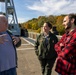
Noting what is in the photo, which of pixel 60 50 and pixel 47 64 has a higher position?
pixel 60 50

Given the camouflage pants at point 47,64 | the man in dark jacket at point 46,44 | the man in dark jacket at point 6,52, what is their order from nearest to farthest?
the man in dark jacket at point 6,52, the man in dark jacket at point 46,44, the camouflage pants at point 47,64

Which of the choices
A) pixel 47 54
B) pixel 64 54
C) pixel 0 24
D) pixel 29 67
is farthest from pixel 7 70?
pixel 29 67

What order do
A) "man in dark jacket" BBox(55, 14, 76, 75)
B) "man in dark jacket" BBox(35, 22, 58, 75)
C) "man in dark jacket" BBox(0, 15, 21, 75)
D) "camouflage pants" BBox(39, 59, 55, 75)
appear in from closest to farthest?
"man in dark jacket" BBox(55, 14, 76, 75) → "man in dark jacket" BBox(0, 15, 21, 75) → "man in dark jacket" BBox(35, 22, 58, 75) → "camouflage pants" BBox(39, 59, 55, 75)

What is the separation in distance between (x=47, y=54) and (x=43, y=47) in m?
0.19

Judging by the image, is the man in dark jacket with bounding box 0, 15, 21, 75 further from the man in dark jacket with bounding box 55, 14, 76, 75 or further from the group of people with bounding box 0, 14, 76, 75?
the man in dark jacket with bounding box 55, 14, 76, 75

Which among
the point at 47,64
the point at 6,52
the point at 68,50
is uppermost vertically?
the point at 68,50

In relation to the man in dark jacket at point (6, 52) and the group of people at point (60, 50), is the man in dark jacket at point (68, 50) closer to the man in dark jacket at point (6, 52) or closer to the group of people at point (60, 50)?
the group of people at point (60, 50)

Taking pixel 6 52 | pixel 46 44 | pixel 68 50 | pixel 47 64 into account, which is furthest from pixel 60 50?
pixel 47 64

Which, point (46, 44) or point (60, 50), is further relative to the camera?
point (46, 44)

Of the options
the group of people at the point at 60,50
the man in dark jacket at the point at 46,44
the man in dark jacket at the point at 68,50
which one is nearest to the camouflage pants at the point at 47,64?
the man in dark jacket at the point at 46,44

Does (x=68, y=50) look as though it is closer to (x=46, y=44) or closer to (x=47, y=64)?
(x=46, y=44)

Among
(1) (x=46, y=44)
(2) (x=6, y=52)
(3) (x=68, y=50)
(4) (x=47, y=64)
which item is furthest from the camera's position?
(4) (x=47, y=64)

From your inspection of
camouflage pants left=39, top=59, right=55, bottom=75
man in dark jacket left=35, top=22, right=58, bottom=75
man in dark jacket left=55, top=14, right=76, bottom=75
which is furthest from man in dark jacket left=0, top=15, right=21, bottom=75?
camouflage pants left=39, top=59, right=55, bottom=75

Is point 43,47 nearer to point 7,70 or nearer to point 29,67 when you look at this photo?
point 7,70
